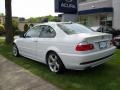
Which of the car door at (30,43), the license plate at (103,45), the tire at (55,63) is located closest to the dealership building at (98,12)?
Result: the car door at (30,43)

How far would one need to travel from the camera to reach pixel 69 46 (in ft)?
18.7

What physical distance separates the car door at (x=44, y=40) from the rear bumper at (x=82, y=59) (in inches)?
30.6

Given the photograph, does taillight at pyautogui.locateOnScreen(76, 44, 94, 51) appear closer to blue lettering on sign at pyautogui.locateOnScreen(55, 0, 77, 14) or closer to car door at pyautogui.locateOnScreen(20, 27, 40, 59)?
car door at pyautogui.locateOnScreen(20, 27, 40, 59)

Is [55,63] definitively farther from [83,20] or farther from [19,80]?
[83,20]

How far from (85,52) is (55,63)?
117 centimetres

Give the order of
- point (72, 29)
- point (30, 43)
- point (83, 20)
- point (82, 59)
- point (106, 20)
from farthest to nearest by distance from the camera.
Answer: point (83, 20) < point (106, 20) < point (30, 43) < point (72, 29) < point (82, 59)

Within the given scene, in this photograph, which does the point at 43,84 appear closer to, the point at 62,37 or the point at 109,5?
the point at 62,37

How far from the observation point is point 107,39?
619cm

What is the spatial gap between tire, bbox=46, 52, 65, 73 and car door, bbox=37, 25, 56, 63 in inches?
11.2

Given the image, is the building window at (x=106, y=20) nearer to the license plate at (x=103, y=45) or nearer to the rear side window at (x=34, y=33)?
the rear side window at (x=34, y=33)

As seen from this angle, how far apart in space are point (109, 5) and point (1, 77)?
63.1 feet

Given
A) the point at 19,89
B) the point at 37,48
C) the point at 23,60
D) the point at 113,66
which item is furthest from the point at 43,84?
the point at 23,60

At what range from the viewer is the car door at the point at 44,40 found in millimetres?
6527

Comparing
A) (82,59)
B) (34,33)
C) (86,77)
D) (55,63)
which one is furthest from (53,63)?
(34,33)
